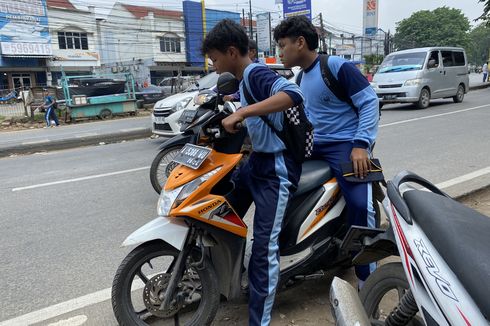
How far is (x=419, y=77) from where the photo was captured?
12.8m

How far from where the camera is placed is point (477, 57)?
101062 millimetres

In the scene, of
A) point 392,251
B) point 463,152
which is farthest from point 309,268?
point 463,152

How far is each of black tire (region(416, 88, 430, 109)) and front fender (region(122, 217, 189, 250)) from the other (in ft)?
40.3

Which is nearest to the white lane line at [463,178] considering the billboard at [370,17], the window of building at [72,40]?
the billboard at [370,17]

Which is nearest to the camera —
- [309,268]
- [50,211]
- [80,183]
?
[309,268]

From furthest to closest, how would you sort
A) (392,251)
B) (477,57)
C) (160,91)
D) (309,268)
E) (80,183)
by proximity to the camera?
(477,57) → (160,91) → (80,183) → (309,268) → (392,251)

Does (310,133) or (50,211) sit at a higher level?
(310,133)

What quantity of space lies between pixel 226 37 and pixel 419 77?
12.1 m

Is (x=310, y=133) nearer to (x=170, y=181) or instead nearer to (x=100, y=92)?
(x=170, y=181)

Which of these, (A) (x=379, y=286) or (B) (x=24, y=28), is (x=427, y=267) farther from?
(B) (x=24, y=28)

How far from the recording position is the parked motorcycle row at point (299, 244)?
1.43 m

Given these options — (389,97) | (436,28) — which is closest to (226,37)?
(389,97)

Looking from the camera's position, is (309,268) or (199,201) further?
(309,268)

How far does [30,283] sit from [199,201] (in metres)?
1.84
